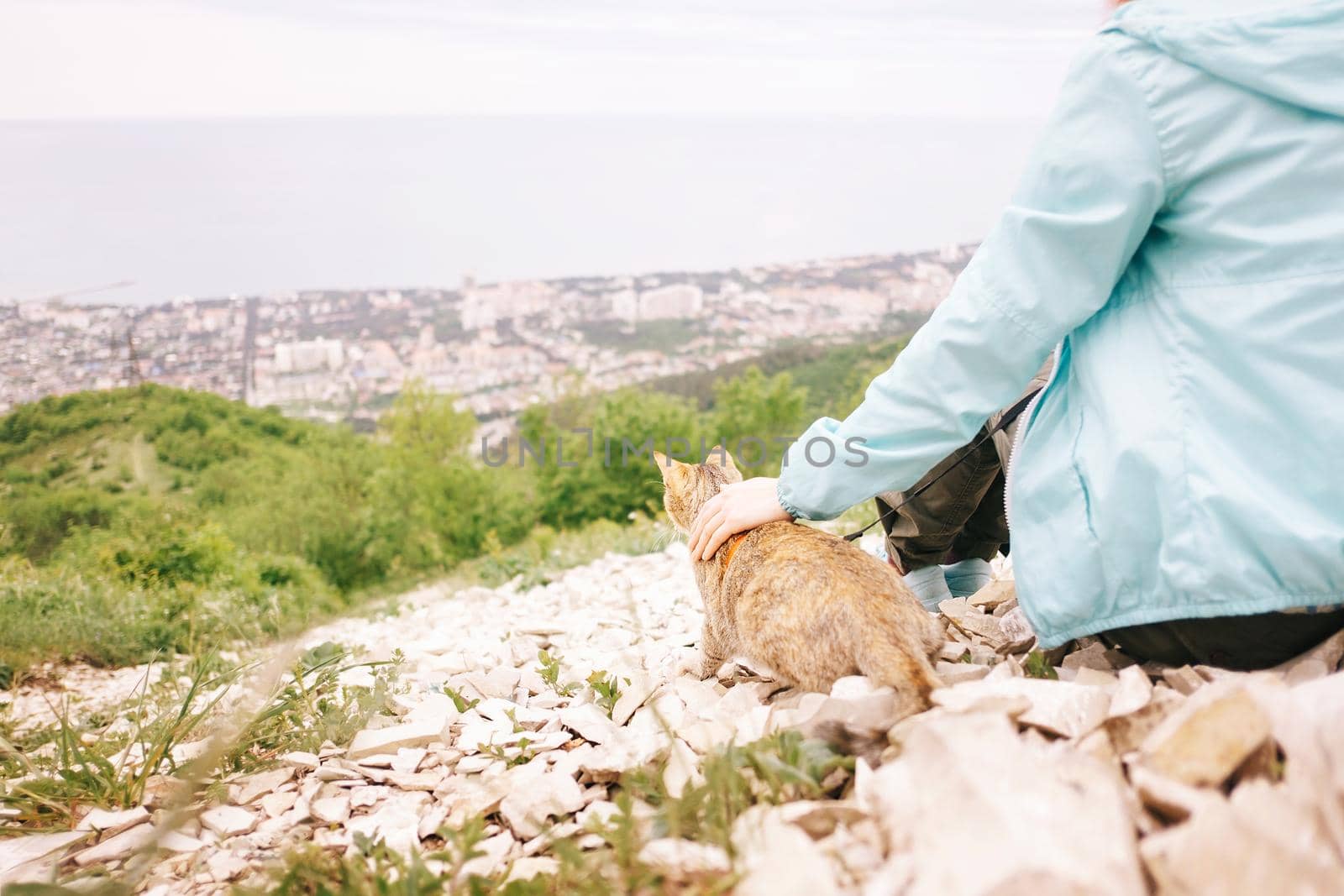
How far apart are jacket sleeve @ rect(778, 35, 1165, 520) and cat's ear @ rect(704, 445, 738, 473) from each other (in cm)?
172

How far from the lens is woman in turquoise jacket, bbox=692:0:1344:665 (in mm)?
1694

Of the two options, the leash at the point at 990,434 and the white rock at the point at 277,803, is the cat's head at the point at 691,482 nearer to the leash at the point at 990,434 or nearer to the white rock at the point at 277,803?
the leash at the point at 990,434

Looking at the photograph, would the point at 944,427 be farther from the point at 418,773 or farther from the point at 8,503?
the point at 8,503

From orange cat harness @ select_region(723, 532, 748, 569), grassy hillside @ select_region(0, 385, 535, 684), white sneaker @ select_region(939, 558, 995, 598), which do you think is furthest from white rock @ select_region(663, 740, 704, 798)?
grassy hillside @ select_region(0, 385, 535, 684)

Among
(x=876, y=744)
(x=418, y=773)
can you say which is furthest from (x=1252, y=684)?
(x=418, y=773)

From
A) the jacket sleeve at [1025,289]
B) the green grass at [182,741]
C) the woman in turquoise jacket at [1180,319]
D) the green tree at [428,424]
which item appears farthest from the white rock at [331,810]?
the green tree at [428,424]

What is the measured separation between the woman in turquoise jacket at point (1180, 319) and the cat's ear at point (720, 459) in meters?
1.98

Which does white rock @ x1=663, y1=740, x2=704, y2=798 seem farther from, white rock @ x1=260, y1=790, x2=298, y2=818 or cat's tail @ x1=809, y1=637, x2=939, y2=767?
white rock @ x1=260, y1=790, x2=298, y2=818

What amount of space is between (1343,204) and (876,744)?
151cm

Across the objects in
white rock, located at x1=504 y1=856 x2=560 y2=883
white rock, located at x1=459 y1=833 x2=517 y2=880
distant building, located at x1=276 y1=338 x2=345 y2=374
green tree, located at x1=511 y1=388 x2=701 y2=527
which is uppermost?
white rock, located at x1=504 y1=856 x2=560 y2=883

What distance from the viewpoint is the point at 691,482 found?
3783 millimetres

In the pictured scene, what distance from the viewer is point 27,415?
27.3 meters

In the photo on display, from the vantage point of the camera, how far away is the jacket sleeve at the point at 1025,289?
1.75 meters

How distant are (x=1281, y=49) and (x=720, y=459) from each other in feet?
8.91
